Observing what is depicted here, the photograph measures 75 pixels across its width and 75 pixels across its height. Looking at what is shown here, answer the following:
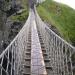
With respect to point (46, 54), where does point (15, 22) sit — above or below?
above

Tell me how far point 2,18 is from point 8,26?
13.7 feet

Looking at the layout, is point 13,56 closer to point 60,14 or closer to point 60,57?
point 60,57

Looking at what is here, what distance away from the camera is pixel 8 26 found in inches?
1077

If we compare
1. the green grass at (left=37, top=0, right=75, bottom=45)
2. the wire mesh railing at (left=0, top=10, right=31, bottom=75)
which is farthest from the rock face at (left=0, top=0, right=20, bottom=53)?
the wire mesh railing at (left=0, top=10, right=31, bottom=75)

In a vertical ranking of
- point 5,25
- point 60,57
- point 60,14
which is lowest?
point 60,57

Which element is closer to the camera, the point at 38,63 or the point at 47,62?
the point at 38,63

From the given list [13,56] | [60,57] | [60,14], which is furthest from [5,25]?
[60,57]

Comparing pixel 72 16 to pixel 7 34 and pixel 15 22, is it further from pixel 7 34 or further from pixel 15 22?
pixel 7 34

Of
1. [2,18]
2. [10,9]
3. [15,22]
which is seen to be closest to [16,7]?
[10,9]

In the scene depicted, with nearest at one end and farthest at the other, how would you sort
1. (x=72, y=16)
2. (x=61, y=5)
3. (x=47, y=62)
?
1. (x=47, y=62)
2. (x=72, y=16)
3. (x=61, y=5)

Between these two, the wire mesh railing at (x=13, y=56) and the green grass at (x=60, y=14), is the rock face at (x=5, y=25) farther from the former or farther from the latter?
the wire mesh railing at (x=13, y=56)

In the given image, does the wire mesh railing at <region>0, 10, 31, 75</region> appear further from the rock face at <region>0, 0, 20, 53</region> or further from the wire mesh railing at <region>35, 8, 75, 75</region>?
the rock face at <region>0, 0, 20, 53</region>

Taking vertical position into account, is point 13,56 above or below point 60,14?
below

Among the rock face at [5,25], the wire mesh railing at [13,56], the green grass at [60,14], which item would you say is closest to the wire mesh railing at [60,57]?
the wire mesh railing at [13,56]
